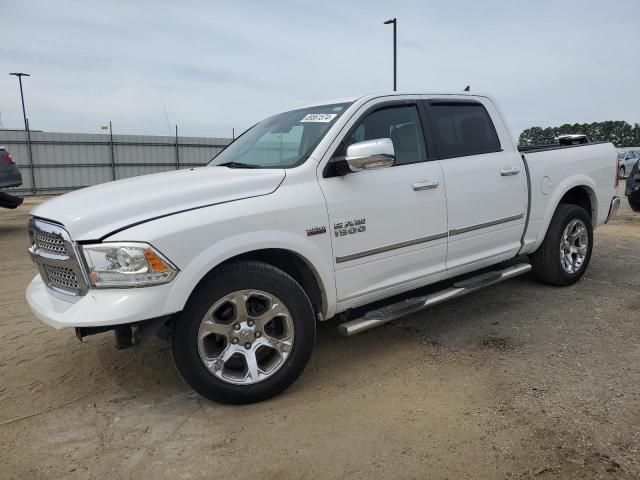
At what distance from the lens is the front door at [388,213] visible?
336 centimetres

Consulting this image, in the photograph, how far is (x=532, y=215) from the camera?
462 centimetres

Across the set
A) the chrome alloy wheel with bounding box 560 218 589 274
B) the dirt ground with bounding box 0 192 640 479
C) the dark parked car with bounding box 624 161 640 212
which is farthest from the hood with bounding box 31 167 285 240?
the dark parked car with bounding box 624 161 640 212

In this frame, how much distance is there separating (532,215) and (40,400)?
4.07m

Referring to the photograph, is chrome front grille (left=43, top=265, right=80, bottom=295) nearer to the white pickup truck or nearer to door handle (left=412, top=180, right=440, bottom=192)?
the white pickup truck

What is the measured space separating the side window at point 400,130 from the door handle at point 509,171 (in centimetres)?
83

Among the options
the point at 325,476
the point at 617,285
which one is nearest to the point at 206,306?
the point at 325,476

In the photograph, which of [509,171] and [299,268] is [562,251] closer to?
[509,171]

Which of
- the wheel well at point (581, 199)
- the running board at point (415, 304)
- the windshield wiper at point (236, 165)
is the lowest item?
the running board at point (415, 304)

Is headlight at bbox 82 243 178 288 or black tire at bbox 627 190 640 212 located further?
black tire at bbox 627 190 640 212

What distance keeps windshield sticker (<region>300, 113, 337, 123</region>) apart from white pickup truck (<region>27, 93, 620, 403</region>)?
3 centimetres

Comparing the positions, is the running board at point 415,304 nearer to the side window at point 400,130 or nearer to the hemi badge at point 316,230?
the hemi badge at point 316,230

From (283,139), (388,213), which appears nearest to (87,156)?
(283,139)

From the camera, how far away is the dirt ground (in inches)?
98.3

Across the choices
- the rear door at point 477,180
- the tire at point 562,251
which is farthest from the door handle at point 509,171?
the tire at point 562,251
